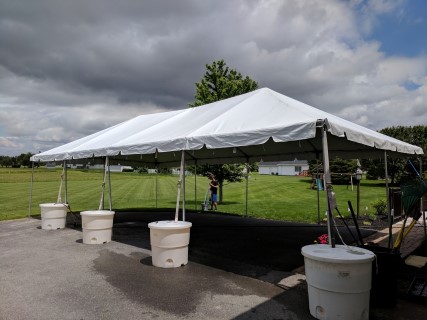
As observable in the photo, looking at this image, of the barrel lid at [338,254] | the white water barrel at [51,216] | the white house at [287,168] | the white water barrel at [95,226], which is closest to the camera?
the barrel lid at [338,254]

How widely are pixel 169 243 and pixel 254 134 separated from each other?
8.25 ft

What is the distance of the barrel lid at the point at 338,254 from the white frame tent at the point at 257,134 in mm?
928

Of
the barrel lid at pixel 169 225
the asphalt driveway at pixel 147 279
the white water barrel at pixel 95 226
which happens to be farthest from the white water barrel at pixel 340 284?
the white water barrel at pixel 95 226

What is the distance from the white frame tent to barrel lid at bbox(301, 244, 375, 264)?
3.04 feet

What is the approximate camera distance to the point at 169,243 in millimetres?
6230

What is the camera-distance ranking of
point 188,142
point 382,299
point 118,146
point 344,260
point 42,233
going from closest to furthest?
1. point 344,260
2. point 382,299
3. point 188,142
4. point 118,146
5. point 42,233

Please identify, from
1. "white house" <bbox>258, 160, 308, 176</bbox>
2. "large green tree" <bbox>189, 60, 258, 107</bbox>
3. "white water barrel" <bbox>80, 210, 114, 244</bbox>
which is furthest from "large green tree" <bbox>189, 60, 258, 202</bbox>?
"white house" <bbox>258, 160, 308, 176</bbox>

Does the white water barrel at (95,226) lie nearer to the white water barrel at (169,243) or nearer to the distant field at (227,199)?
the white water barrel at (169,243)

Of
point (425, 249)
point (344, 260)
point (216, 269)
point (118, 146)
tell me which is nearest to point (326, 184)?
point (344, 260)

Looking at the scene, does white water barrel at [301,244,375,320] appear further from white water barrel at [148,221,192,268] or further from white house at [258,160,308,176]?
white house at [258,160,308,176]

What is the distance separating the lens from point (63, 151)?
38.0 ft

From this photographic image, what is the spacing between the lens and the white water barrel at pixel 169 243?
6207 millimetres

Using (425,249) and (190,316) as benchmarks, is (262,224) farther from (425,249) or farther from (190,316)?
(190,316)

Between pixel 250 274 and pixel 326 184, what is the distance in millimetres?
2223
